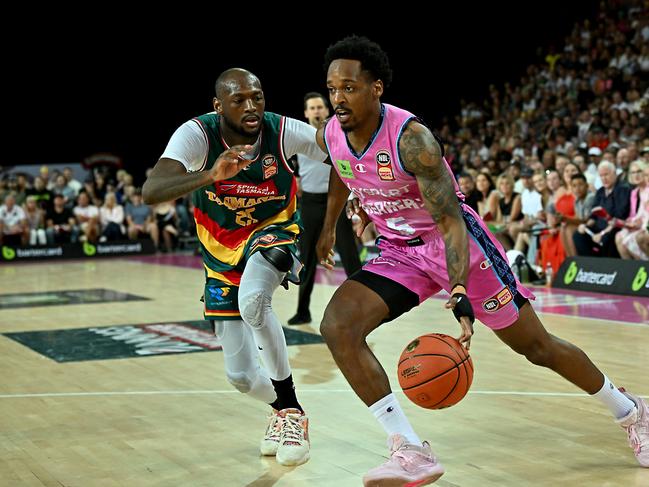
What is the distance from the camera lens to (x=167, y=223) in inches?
736

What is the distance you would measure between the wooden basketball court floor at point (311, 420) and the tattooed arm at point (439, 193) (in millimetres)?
905

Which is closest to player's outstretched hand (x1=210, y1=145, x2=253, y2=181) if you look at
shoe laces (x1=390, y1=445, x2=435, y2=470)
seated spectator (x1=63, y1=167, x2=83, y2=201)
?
shoe laces (x1=390, y1=445, x2=435, y2=470)

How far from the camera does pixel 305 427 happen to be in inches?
174

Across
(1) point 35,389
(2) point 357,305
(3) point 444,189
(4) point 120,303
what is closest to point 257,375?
(2) point 357,305

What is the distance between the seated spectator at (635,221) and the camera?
1059 centimetres

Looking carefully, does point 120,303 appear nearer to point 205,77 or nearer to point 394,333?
point 394,333

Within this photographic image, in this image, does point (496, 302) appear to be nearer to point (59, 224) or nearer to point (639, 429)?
point (639, 429)

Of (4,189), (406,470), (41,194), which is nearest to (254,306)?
(406,470)

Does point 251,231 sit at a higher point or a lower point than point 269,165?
lower

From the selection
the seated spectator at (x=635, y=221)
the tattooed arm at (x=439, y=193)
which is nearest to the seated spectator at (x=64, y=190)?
the seated spectator at (x=635, y=221)

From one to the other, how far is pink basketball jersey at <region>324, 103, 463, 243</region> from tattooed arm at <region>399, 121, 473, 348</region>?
73mm

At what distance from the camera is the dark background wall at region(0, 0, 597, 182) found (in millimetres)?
21328

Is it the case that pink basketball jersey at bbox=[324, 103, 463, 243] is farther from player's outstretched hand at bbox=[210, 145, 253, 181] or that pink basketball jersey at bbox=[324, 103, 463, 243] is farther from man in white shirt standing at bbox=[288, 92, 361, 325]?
man in white shirt standing at bbox=[288, 92, 361, 325]

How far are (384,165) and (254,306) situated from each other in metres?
0.92
